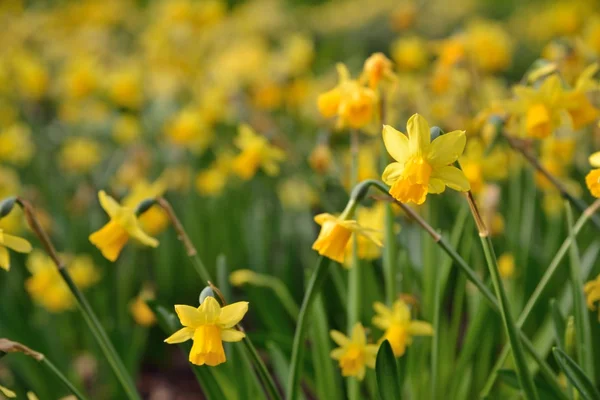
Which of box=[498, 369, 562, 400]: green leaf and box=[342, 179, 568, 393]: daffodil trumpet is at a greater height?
box=[342, 179, 568, 393]: daffodil trumpet

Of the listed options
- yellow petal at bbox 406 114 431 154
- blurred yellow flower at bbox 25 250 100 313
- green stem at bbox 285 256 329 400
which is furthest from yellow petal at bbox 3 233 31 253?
blurred yellow flower at bbox 25 250 100 313

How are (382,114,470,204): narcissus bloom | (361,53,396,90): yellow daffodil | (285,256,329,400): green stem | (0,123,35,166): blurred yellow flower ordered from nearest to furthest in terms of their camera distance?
(382,114,470,204): narcissus bloom, (285,256,329,400): green stem, (361,53,396,90): yellow daffodil, (0,123,35,166): blurred yellow flower

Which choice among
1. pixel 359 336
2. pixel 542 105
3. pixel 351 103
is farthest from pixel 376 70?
pixel 359 336

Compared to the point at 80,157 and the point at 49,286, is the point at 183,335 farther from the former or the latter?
the point at 80,157

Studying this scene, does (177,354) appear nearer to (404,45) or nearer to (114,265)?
(114,265)

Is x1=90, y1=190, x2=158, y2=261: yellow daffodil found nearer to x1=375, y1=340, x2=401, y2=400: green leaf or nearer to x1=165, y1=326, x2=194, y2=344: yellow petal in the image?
x1=165, y1=326, x2=194, y2=344: yellow petal

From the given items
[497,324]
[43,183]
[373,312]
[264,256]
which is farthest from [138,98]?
[497,324]
